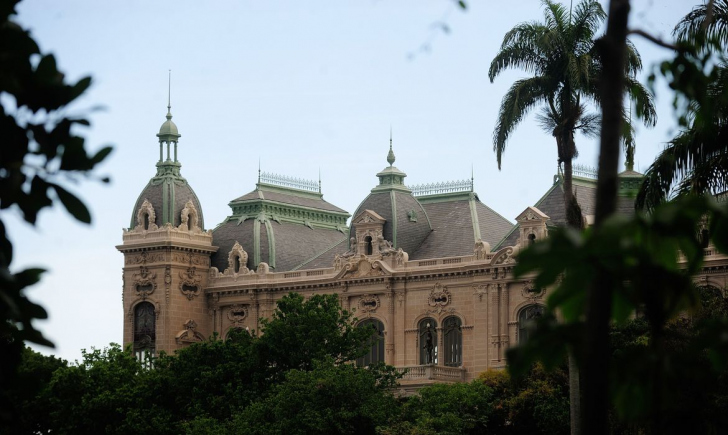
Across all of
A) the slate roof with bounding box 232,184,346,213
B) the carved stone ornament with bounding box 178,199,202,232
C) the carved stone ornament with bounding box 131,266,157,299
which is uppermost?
the slate roof with bounding box 232,184,346,213

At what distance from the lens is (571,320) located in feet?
25.8

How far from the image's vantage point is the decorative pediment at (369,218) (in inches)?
3187

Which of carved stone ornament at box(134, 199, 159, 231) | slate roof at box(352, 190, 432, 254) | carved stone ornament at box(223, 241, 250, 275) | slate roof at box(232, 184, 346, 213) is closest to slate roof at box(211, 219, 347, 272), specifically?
carved stone ornament at box(223, 241, 250, 275)

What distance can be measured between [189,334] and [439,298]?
14.9 m

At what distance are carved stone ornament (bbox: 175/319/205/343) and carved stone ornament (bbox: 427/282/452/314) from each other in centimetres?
1402

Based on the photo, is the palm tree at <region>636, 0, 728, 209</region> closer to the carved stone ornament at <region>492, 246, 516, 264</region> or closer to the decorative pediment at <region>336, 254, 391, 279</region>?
the carved stone ornament at <region>492, 246, 516, 264</region>

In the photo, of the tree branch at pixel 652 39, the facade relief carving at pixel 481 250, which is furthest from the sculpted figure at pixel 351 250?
the tree branch at pixel 652 39

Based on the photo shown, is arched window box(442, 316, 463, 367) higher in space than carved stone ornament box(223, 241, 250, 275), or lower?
lower

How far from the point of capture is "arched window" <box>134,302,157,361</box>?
8356 centimetres

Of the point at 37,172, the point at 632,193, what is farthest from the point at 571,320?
the point at 37,172

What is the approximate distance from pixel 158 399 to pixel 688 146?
3925 cm

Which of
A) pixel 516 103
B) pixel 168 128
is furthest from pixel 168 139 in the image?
pixel 516 103

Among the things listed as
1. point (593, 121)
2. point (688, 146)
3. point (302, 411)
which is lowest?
point (302, 411)

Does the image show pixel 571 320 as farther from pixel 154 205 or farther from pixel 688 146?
pixel 154 205
